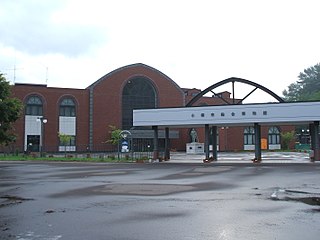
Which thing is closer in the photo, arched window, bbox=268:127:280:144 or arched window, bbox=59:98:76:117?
arched window, bbox=59:98:76:117

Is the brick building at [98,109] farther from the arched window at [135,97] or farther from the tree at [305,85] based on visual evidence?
the tree at [305,85]

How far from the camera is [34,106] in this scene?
59.8 metres

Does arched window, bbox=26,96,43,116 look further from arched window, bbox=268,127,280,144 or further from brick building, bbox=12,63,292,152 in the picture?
arched window, bbox=268,127,280,144

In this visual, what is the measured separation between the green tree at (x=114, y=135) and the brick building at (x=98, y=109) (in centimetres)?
60

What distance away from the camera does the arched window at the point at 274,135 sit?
72.1 metres

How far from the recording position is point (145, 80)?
66188 mm

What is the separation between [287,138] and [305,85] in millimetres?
54247

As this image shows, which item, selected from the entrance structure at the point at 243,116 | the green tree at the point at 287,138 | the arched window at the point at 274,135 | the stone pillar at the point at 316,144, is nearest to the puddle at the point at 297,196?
the entrance structure at the point at 243,116

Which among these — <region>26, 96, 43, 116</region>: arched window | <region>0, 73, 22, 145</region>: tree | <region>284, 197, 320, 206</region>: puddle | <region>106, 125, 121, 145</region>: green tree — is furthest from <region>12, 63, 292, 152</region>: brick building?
<region>284, 197, 320, 206</region>: puddle

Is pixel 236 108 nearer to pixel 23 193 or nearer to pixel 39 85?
pixel 23 193

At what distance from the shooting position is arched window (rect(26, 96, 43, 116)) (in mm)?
59388

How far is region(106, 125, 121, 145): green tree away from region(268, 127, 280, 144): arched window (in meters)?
28.1

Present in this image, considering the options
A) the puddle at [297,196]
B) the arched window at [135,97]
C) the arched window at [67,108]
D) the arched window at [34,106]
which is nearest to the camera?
the puddle at [297,196]

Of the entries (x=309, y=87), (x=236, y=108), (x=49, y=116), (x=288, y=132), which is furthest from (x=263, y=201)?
(x=309, y=87)
